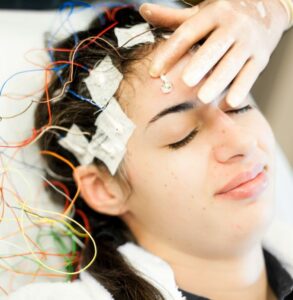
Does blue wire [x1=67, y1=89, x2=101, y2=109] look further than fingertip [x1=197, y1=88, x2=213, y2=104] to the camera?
Yes

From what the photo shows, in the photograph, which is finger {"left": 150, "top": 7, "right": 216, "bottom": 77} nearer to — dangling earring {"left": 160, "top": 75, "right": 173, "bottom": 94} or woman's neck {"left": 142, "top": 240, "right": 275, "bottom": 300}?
dangling earring {"left": 160, "top": 75, "right": 173, "bottom": 94}

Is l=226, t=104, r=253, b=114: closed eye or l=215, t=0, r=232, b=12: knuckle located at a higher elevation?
l=215, t=0, r=232, b=12: knuckle

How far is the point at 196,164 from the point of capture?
106 centimetres

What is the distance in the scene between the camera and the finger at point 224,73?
38.5 inches

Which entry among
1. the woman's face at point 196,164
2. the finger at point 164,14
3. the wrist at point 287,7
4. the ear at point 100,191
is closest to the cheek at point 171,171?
the woman's face at point 196,164

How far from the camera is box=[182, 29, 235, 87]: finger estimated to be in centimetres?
97

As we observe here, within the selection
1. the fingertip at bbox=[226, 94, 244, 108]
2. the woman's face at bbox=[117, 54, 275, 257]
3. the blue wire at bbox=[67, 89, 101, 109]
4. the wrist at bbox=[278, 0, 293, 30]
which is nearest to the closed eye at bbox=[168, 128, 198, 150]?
the woman's face at bbox=[117, 54, 275, 257]

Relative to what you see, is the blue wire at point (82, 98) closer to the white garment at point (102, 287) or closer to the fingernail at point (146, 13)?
the fingernail at point (146, 13)

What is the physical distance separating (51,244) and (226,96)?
0.69 meters

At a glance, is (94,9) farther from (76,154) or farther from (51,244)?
(51,244)

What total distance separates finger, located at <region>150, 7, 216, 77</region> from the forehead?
0.08 feet

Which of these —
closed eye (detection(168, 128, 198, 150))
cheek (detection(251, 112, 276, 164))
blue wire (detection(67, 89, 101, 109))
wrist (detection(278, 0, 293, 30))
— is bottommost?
cheek (detection(251, 112, 276, 164))

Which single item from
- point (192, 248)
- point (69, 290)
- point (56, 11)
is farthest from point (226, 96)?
point (56, 11)

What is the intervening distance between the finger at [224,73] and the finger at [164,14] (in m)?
0.15
